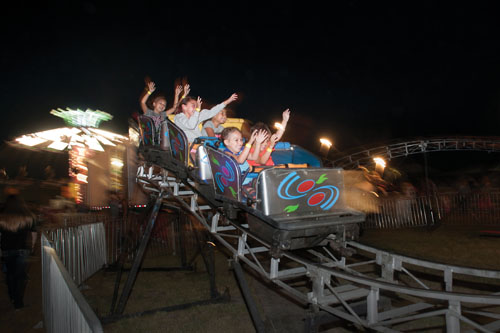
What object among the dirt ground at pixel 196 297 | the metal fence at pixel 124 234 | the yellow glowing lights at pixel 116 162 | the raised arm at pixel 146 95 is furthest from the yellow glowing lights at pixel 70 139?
the raised arm at pixel 146 95

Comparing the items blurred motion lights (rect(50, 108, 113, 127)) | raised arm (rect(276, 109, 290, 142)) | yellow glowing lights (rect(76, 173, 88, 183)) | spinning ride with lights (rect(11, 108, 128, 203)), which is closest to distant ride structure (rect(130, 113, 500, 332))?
raised arm (rect(276, 109, 290, 142))

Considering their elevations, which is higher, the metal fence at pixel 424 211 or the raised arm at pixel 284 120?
the raised arm at pixel 284 120

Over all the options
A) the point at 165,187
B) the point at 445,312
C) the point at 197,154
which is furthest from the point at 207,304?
the point at 445,312

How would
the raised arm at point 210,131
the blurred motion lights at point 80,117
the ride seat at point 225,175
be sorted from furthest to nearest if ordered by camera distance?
the blurred motion lights at point 80,117 → the raised arm at point 210,131 → the ride seat at point 225,175

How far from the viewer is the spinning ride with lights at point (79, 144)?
15633 mm

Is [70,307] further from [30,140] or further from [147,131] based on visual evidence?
[30,140]

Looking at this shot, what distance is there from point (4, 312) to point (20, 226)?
1557 mm

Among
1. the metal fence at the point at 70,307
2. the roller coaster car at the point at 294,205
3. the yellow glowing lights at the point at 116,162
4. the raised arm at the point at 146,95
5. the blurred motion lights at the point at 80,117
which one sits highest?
the blurred motion lights at the point at 80,117

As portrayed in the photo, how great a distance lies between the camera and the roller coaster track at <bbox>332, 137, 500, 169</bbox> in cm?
1228

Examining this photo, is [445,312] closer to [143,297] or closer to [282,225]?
[282,225]

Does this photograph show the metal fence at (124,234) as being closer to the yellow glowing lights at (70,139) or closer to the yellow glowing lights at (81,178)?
the yellow glowing lights at (81,178)

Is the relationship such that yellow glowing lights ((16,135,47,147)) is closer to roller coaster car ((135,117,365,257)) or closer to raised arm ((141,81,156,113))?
raised arm ((141,81,156,113))

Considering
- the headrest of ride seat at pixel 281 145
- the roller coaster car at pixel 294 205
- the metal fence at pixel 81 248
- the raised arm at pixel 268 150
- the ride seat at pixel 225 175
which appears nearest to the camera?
the roller coaster car at pixel 294 205

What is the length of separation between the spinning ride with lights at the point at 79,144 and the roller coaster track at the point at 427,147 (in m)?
10.6
